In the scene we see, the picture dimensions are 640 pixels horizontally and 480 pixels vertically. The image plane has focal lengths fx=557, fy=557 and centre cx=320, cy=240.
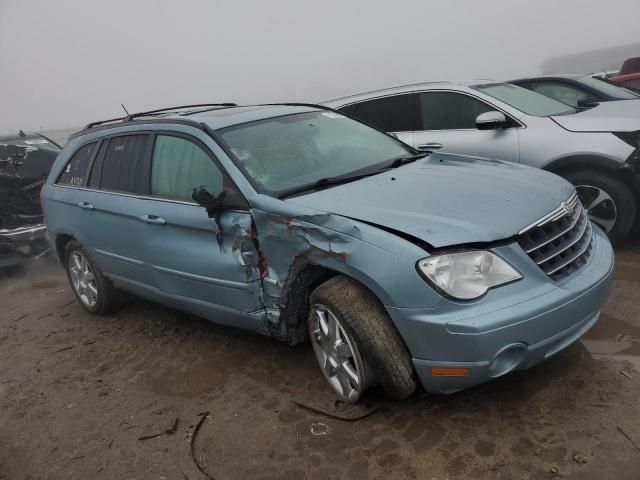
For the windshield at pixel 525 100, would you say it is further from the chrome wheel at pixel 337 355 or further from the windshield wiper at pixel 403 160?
the chrome wheel at pixel 337 355

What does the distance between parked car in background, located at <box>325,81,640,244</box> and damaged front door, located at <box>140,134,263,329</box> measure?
1853 millimetres

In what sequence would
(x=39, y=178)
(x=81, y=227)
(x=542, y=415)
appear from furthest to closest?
(x=39, y=178) < (x=81, y=227) < (x=542, y=415)

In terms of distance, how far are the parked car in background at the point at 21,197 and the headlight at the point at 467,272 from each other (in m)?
5.87

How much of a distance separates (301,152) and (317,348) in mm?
1261

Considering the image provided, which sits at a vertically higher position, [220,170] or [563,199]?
[220,170]

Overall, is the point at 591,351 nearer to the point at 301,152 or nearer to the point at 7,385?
the point at 301,152

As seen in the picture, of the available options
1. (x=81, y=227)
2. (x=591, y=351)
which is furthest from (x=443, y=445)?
(x=81, y=227)

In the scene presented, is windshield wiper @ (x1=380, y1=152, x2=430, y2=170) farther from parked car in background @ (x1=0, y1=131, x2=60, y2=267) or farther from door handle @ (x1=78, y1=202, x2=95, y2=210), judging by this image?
parked car in background @ (x1=0, y1=131, x2=60, y2=267)

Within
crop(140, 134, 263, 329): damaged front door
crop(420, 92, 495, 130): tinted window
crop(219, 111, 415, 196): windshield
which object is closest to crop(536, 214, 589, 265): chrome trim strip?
crop(219, 111, 415, 196): windshield

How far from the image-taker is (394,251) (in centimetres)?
250

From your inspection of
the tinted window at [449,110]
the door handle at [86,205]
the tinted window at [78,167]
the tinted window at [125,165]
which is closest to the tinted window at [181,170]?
the tinted window at [125,165]

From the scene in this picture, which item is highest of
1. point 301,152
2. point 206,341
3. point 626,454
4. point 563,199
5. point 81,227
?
point 301,152

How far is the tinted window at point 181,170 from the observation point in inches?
137

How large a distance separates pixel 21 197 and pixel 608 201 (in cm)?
681
